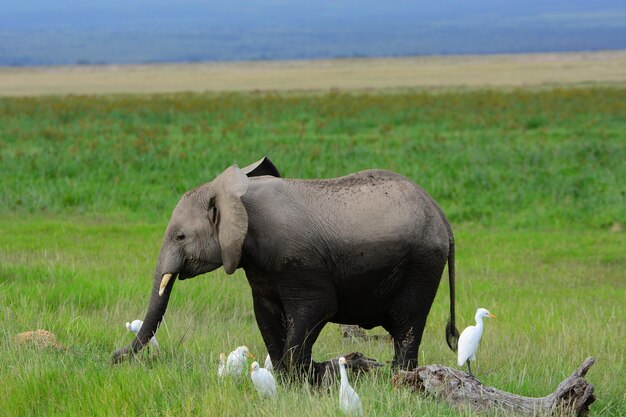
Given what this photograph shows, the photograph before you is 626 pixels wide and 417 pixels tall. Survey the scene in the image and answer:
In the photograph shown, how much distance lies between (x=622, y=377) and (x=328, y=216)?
7.61 feet

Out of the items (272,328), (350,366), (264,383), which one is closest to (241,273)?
(272,328)

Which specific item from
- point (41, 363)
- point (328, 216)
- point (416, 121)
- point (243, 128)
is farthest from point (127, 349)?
point (416, 121)

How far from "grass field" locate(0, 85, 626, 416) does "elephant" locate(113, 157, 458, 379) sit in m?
0.42

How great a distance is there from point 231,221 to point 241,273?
5.78 meters

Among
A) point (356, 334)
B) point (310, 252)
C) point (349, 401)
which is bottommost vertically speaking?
point (356, 334)

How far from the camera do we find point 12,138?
94.8 ft

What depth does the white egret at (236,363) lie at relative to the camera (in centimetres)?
628

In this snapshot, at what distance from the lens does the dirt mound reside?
23.6ft

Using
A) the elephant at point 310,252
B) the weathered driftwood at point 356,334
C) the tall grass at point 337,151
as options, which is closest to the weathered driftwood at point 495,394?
the elephant at point 310,252

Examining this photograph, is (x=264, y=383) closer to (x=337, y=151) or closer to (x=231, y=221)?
(x=231, y=221)

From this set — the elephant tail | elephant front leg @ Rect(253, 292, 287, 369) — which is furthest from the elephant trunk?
the elephant tail

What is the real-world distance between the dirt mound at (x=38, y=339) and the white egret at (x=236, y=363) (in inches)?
57.5

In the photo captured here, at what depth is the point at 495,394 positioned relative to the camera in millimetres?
5977

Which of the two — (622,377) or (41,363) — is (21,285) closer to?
(41,363)
